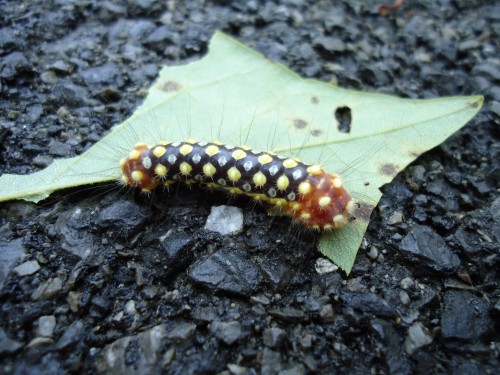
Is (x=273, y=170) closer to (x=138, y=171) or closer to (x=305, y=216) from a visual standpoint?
(x=305, y=216)

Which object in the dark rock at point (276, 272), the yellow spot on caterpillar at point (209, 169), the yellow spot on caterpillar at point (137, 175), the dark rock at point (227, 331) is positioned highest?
the yellow spot on caterpillar at point (209, 169)

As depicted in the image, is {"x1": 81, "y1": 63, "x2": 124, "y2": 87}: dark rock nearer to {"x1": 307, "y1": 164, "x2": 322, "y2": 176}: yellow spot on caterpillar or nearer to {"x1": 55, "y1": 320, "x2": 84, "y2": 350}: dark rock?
{"x1": 307, "y1": 164, "x2": 322, "y2": 176}: yellow spot on caterpillar

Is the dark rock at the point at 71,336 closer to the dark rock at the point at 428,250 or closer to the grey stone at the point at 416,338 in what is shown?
the grey stone at the point at 416,338

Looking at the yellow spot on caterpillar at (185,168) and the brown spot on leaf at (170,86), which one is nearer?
the yellow spot on caterpillar at (185,168)

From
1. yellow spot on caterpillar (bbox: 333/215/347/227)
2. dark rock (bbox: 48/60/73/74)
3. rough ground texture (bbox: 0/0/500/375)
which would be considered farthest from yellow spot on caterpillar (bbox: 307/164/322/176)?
dark rock (bbox: 48/60/73/74)

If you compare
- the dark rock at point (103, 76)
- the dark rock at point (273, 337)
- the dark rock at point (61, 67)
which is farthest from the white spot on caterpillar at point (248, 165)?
the dark rock at point (61, 67)

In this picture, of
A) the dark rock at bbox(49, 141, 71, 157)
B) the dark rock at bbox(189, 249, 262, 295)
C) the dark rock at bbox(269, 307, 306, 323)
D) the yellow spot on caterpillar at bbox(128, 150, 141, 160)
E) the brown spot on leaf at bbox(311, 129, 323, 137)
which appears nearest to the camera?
the dark rock at bbox(269, 307, 306, 323)
